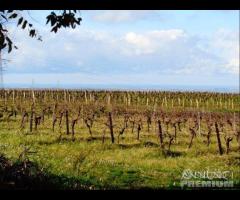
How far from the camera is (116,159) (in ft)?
60.7

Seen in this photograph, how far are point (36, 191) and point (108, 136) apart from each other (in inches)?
949

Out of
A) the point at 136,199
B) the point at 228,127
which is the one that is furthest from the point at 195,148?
the point at 136,199

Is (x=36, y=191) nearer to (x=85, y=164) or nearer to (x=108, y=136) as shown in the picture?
(x=85, y=164)

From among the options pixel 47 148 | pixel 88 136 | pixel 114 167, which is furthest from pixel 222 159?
pixel 88 136

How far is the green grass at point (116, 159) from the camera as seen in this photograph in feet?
44.5

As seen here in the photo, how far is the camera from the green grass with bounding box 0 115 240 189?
1355 cm

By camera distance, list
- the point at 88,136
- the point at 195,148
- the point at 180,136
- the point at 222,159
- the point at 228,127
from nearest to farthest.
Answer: the point at 222,159
the point at 195,148
the point at 88,136
the point at 180,136
the point at 228,127

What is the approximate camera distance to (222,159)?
1919 cm

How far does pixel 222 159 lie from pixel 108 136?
9.26 meters
